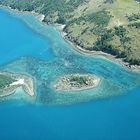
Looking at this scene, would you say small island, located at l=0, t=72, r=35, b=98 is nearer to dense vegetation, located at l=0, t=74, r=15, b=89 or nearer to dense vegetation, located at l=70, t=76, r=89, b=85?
dense vegetation, located at l=0, t=74, r=15, b=89

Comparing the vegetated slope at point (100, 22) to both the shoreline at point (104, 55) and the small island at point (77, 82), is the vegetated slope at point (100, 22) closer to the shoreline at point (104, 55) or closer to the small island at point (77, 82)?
the shoreline at point (104, 55)

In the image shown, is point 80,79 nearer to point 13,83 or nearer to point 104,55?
point 104,55

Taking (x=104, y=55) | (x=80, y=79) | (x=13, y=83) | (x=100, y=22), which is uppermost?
(x=100, y=22)

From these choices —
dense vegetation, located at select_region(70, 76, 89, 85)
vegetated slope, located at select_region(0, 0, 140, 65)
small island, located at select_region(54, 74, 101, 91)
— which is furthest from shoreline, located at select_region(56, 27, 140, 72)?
dense vegetation, located at select_region(70, 76, 89, 85)

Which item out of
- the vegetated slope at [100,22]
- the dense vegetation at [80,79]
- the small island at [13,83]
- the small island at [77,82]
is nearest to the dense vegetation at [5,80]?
the small island at [13,83]

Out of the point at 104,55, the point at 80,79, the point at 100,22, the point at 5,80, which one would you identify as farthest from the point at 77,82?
the point at 100,22
